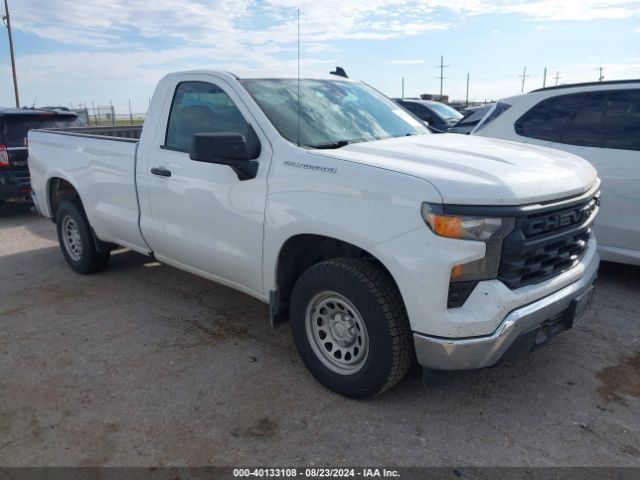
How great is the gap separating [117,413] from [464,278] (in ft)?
6.95

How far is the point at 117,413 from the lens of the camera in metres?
3.24

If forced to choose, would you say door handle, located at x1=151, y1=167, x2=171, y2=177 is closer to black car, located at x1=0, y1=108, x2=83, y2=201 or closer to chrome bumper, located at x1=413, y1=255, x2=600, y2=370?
chrome bumper, located at x1=413, y1=255, x2=600, y2=370

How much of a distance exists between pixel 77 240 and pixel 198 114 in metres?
2.48

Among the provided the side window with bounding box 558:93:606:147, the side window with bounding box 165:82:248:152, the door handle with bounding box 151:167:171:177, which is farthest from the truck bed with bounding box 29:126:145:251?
the side window with bounding box 558:93:606:147

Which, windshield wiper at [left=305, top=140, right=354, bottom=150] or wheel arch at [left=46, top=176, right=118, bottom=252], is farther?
wheel arch at [left=46, top=176, right=118, bottom=252]

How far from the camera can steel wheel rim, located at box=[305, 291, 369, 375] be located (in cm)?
320

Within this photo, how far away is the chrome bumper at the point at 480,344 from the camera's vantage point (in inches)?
109

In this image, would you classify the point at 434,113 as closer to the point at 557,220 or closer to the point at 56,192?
the point at 56,192

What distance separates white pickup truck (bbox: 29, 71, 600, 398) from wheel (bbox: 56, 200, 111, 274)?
111 centimetres

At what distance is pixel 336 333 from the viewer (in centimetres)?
333

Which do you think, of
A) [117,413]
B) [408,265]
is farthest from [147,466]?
[408,265]

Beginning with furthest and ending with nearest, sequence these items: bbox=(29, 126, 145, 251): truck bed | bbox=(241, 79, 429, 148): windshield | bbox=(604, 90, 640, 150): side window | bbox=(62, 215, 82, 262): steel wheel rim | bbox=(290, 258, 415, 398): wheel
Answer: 1. bbox=(62, 215, 82, 262): steel wheel rim
2. bbox=(604, 90, 640, 150): side window
3. bbox=(29, 126, 145, 251): truck bed
4. bbox=(241, 79, 429, 148): windshield
5. bbox=(290, 258, 415, 398): wheel

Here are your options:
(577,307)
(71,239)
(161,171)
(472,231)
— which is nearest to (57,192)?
(71,239)

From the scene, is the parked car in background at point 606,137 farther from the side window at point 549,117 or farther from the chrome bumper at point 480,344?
the chrome bumper at point 480,344
